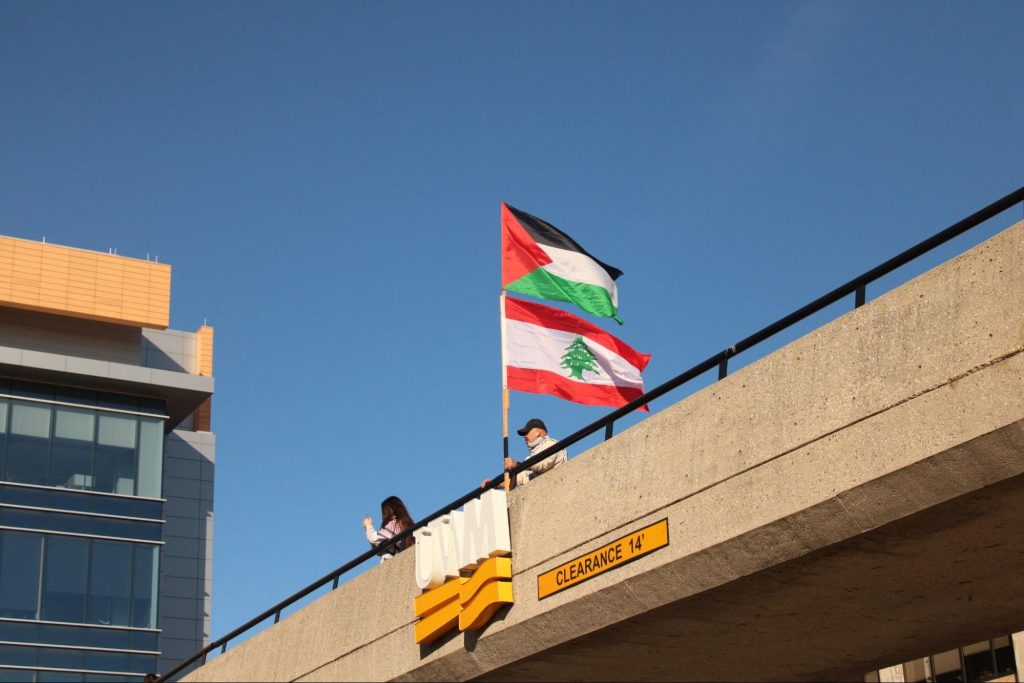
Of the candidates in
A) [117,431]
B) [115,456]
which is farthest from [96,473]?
[117,431]

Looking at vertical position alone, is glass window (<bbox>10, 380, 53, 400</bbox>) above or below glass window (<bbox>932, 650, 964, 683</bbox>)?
above

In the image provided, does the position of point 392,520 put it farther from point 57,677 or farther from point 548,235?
point 57,677

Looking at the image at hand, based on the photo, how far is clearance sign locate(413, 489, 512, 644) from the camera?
1238cm

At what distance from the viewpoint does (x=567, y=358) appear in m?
14.7

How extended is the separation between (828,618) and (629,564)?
6.13 feet

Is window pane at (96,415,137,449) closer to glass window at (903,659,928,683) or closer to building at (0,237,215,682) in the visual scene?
building at (0,237,215,682)

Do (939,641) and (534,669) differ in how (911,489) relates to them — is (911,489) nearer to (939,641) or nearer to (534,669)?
(939,641)

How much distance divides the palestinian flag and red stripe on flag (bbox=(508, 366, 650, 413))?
1.12m

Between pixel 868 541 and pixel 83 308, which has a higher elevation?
pixel 83 308

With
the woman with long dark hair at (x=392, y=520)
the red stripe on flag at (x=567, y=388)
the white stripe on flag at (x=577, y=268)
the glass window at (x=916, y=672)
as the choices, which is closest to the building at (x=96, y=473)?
the glass window at (x=916, y=672)

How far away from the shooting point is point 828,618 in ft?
37.3

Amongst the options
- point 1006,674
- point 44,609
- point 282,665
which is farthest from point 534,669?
point 44,609

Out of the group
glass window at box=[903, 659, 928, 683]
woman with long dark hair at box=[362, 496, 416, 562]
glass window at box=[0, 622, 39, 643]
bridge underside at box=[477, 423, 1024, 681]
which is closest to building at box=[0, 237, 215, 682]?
glass window at box=[0, 622, 39, 643]

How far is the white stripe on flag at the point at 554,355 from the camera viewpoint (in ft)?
47.6
